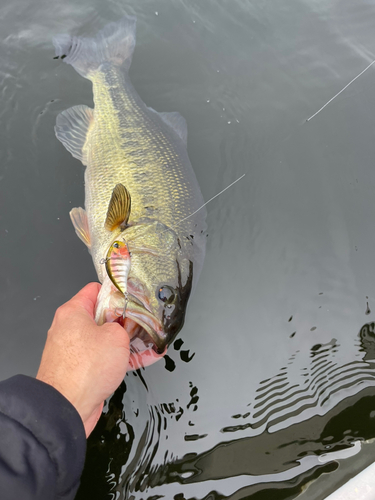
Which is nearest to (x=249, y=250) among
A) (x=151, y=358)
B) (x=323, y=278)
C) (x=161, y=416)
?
(x=323, y=278)

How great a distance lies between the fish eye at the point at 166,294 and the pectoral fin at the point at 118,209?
0.60 meters

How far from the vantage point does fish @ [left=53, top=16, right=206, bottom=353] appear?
7.01 ft

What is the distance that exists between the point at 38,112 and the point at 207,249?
2.05 m

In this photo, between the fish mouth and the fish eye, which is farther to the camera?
the fish eye

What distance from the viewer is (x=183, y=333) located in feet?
8.46

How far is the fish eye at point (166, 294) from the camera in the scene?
2181 millimetres

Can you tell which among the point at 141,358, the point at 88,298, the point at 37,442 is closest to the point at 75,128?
the point at 88,298

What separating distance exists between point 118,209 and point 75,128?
3.99 feet

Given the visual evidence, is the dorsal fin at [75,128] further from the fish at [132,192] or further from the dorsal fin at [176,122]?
the dorsal fin at [176,122]

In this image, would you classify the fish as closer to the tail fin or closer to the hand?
the tail fin

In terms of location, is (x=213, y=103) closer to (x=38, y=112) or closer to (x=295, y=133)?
(x=295, y=133)

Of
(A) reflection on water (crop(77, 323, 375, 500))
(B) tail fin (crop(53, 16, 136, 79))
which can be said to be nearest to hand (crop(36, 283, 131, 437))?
(A) reflection on water (crop(77, 323, 375, 500))

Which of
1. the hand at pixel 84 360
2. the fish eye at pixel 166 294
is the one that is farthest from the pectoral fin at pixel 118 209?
the hand at pixel 84 360

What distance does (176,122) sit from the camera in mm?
3270
